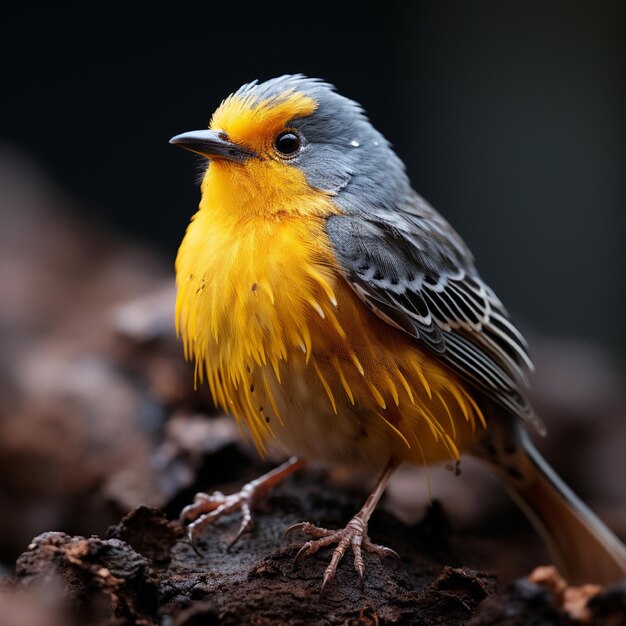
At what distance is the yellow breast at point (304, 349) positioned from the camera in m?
3.03

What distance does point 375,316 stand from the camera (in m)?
3.19

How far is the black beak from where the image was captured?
126 inches

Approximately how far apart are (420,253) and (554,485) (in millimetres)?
1438

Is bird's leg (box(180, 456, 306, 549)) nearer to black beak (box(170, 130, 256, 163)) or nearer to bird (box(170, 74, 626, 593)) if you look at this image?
bird (box(170, 74, 626, 593))

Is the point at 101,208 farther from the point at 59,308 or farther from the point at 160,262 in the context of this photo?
the point at 59,308

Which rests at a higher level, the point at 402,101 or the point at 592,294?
the point at 402,101

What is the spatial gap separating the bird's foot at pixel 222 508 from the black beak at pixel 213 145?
1.52 m

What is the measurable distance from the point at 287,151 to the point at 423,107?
5843 millimetres

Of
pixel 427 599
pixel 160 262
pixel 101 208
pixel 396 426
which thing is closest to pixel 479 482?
pixel 396 426

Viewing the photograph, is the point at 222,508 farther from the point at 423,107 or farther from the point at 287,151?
the point at 423,107

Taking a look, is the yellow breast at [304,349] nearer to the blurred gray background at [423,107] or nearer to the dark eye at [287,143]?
the dark eye at [287,143]

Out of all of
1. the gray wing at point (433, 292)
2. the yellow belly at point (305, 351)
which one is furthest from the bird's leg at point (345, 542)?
the gray wing at point (433, 292)

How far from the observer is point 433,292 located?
3469mm

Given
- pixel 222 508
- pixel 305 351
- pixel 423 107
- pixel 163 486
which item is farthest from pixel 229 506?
pixel 423 107
